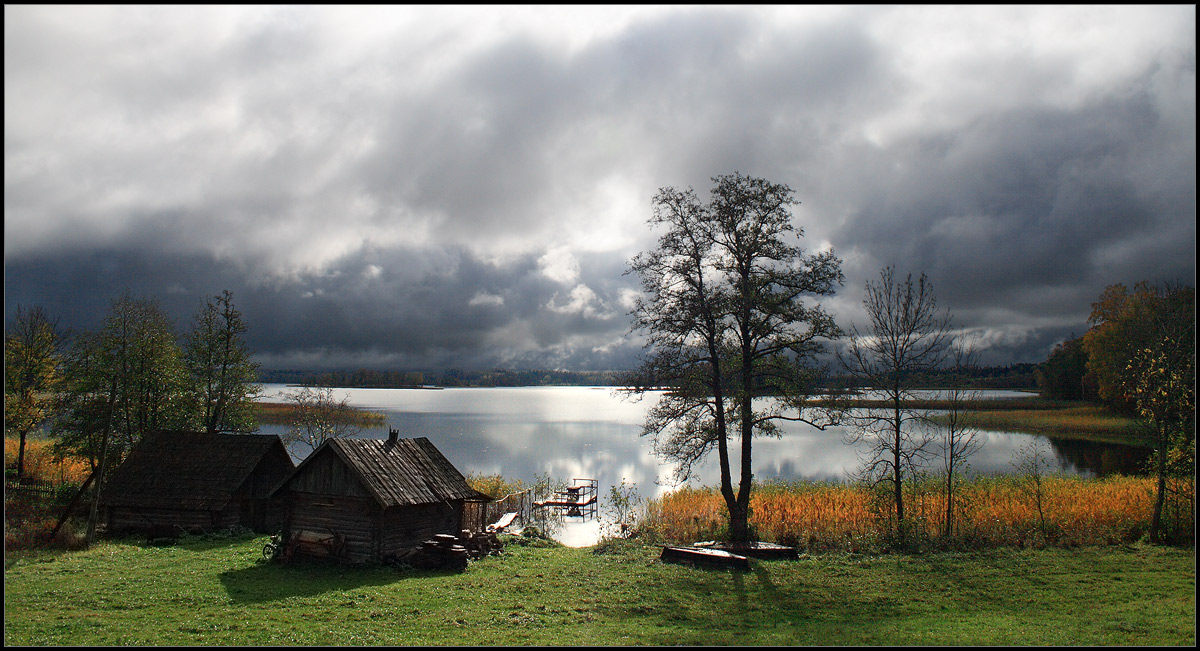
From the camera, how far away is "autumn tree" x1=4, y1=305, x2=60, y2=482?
3922 centimetres

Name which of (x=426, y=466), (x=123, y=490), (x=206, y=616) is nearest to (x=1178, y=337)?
(x=426, y=466)

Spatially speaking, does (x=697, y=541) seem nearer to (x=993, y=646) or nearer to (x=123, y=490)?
(x=993, y=646)

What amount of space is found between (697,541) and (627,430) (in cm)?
8856

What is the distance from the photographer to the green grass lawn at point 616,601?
1268cm

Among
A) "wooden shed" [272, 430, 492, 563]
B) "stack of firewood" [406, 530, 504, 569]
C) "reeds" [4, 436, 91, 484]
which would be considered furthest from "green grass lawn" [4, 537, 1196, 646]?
"reeds" [4, 436, 91, 484]

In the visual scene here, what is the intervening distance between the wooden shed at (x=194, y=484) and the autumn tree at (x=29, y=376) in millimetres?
15633

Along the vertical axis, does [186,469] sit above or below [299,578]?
above

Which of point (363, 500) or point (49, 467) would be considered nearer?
point (363, 500)

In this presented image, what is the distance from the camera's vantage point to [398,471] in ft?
77.6

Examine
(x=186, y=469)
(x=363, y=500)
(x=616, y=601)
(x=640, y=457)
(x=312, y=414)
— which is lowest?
(x=640, y=457)

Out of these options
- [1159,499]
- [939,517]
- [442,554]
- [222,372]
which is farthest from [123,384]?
[1159,499]

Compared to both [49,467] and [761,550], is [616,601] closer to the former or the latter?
[761,550]

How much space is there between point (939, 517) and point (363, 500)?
22.8 m

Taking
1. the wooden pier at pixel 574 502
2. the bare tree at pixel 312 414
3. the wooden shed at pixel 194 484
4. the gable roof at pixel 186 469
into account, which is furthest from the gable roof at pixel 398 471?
the bare tree at pixel 312 414
